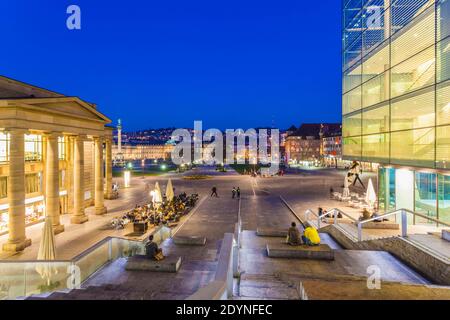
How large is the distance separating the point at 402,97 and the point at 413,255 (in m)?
12.0

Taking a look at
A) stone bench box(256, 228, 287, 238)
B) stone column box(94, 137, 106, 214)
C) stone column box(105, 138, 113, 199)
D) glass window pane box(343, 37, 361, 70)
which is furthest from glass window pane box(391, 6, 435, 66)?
stone column box(105, 138, 113, 199)

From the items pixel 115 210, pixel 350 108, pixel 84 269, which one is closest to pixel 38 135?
pixel 115 210

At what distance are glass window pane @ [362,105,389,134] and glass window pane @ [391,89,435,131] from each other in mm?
1016

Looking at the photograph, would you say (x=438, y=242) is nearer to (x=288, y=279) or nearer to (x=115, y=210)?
(x=288, y=279)

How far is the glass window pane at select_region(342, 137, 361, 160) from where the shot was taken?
2570cm

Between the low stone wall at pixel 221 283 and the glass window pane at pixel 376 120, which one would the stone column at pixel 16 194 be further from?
the glass window pane at pixel 376 120

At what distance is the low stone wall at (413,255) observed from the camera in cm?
813

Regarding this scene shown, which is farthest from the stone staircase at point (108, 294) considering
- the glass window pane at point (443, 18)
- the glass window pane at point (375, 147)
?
the glass window pane at point (375, 147)

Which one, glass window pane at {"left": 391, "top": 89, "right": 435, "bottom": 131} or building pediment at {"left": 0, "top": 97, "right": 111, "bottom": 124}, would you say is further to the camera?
building pediment at {"left": 0, "top": 97, "right": 111, "bottom": 124}

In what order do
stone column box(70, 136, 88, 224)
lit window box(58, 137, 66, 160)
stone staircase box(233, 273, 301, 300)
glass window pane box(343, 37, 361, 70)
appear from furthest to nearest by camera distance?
lit window box(58, 137, 66, 160) < glass window pane box(343, 37, 361, 70) < stone column box(70, 136, 88, 224) < stone staircase box(233, 273, 301, 300)

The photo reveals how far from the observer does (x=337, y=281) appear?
790cm

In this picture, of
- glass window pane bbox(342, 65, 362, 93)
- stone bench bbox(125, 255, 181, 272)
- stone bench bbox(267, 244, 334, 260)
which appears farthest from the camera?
glass window pane bbox(342, 65, 362, 93)

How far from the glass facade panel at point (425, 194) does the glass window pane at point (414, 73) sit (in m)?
5.10

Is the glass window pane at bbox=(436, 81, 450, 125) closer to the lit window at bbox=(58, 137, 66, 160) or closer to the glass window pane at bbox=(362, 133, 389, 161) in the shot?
the glass window pane at bbox=(362, 133, 389, 161)
